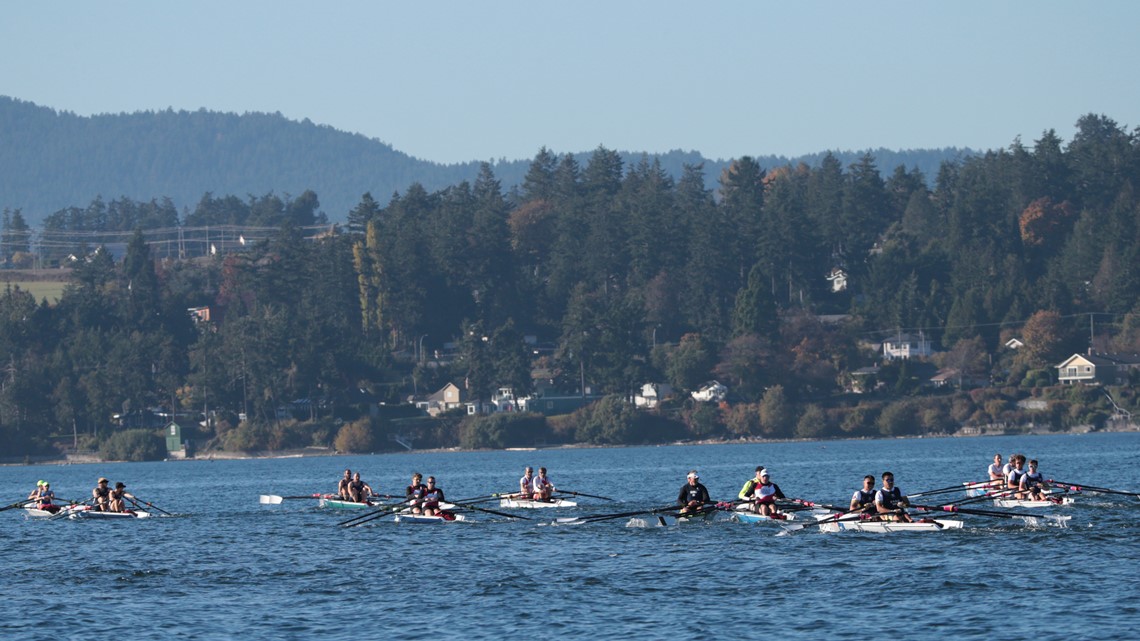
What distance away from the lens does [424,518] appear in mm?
49812

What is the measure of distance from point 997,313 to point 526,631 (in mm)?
143806

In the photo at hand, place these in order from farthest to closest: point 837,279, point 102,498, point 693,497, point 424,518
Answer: point 837,279 → point 102,498 → point 424,518 → point 693,497

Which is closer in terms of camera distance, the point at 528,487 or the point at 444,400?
the point at 528,487

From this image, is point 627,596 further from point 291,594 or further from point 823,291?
point 823,291

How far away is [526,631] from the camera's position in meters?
31.2

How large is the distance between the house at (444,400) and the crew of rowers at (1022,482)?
119 metres

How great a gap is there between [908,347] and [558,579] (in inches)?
5413

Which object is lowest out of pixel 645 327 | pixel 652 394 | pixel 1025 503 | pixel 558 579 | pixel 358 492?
pixel 558 579

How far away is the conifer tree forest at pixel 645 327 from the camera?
6142 inches

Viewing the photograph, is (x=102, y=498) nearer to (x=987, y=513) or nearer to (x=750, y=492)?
(x=750, y=492)

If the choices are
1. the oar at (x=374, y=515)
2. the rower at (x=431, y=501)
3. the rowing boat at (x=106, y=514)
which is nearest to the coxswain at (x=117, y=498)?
the rowing boat at (x=106, y=514)

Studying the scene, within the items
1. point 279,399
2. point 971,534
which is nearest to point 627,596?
point 971,534

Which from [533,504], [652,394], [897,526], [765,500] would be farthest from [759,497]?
[652,394]

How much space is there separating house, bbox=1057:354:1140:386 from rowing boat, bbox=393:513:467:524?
369 ft
